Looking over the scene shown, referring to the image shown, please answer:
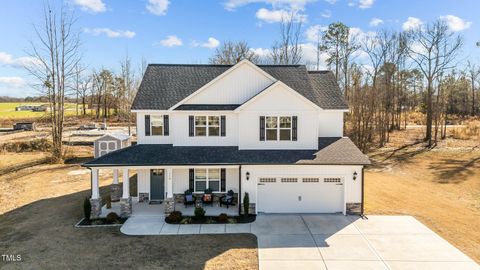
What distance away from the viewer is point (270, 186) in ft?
58.2

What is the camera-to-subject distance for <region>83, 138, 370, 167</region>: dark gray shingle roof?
17.0m

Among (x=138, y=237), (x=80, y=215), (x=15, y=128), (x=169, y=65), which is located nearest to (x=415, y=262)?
(x=138, y=237)

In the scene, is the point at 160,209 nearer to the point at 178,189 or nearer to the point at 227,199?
the point at 178,189

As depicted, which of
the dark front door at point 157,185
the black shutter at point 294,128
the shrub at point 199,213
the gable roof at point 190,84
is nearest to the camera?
the shrub at point 199,213

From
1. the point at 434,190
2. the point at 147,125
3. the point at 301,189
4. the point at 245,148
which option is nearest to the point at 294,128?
the point at 245,148

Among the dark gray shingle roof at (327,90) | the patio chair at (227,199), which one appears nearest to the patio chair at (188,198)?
the patio chair at (227,199)

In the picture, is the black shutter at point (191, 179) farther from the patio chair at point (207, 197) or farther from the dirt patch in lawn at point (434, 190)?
the dirt patch in lawn at point (434, 190)

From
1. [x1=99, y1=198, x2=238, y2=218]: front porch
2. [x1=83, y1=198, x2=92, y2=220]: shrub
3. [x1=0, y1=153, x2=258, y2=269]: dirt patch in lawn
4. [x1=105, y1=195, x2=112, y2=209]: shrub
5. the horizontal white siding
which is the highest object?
the horizontal white siding

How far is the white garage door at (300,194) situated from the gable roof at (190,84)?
513 cm

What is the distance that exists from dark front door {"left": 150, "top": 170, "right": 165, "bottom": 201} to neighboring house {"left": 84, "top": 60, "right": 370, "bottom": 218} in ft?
0.19

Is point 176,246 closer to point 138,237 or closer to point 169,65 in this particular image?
point 138,237

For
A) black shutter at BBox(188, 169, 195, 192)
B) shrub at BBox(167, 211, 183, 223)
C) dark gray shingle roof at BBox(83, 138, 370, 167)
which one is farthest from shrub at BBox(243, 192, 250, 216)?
black shutter at BBox(188, 169, 195, 192)

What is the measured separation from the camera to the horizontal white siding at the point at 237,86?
19.5 m

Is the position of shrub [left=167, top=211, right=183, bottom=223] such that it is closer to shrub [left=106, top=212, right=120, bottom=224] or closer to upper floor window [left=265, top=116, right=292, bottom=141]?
shrub [left=106, top=212, right=120, bottom=224]
